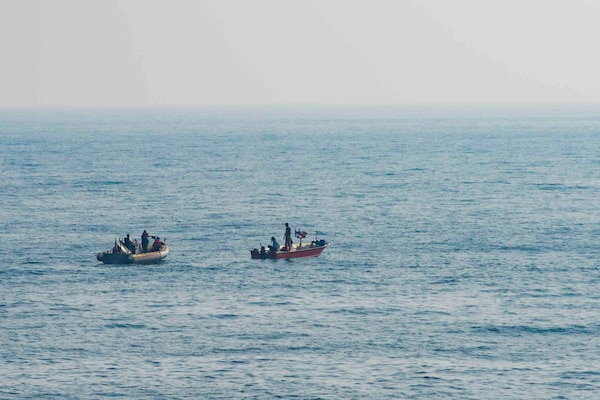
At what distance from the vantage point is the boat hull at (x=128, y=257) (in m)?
80.0

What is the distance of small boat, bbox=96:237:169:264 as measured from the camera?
263ft

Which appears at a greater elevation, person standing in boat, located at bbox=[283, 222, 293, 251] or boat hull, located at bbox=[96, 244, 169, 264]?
person standing in boat, located at bbox=[283, 222, 293, 251]

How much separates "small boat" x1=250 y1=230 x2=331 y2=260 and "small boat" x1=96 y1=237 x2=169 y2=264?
23.0ft

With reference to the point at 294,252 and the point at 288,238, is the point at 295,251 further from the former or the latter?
the point at 288,238

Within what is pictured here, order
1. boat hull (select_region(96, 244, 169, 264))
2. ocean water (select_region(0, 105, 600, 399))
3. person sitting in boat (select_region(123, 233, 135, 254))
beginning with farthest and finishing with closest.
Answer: person sitting in boat (select_region(123, 233, 135, 254)) → boat hull (select_region(96, 244, 169, 264)) → ocean water (select_region(0, 105, 600, 399))

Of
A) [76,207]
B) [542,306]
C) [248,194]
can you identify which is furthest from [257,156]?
[542,306]

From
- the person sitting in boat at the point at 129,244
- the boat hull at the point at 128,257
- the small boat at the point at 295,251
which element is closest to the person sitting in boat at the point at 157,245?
the boat hull at the point at 128,257

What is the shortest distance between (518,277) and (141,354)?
3022 cm

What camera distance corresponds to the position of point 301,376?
53.6 metres

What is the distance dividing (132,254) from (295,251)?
1255 cm

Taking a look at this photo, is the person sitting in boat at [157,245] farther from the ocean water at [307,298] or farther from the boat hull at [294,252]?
the boat hull at [294,252]

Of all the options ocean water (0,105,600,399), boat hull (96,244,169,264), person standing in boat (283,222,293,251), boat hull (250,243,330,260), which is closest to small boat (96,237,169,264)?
boat hull (96,244,169,264)

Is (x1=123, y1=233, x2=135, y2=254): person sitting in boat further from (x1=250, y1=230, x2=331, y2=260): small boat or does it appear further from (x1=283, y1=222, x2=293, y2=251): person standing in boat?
(x1=283, y1=222, x2=293, y2=251): person standing in boat

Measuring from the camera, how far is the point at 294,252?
3273 inches
